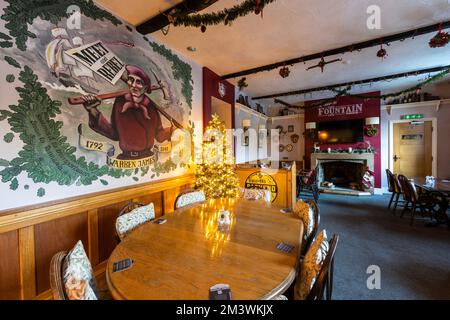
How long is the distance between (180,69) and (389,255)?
4053mm

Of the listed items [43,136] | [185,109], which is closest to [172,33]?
[185,109]

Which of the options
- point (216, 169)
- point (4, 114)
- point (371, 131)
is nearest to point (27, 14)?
point (4, 114)

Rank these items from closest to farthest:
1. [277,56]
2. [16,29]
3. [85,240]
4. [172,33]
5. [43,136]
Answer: [16,29], [43,136], [85,240], [172,33], [277,56]

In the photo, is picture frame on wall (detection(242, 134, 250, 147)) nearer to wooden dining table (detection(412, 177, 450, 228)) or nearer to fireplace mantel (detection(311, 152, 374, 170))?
fireplace mantel (detection(311, 152, 374, 170))

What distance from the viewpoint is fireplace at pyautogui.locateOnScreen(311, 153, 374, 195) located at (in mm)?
6012

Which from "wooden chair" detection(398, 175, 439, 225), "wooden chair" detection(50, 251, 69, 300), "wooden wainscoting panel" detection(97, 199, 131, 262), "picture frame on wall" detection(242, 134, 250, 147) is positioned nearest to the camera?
"wooden chair" detection(50, 251, 69, 300)

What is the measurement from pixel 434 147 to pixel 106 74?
26.6 feet

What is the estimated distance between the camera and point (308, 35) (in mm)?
2820

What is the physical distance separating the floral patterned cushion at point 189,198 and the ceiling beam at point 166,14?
2.06 meters

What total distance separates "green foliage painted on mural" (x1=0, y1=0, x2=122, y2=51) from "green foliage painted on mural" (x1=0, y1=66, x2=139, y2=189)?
283mm

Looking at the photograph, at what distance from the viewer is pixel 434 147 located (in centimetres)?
559

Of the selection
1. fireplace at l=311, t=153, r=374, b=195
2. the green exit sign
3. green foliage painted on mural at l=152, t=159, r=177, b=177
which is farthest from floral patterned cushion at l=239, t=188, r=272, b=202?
the green exit sign

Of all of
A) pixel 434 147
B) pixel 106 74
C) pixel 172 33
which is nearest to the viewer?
pixel 106 74
